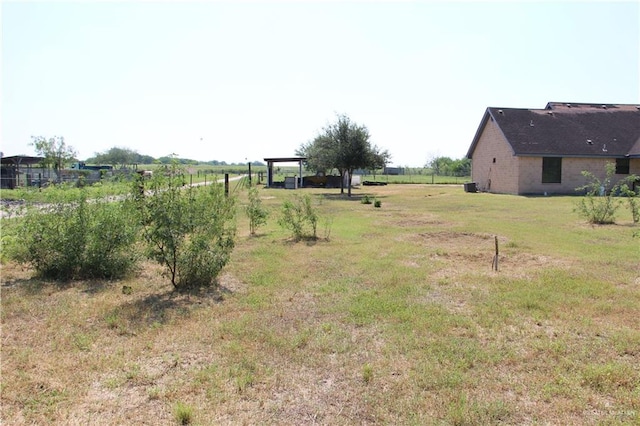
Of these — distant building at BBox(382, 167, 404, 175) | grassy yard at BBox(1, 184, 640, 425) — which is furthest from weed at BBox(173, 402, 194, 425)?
distant building at BBox(382, 167, 404, 175)

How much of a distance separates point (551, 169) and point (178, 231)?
2879cm

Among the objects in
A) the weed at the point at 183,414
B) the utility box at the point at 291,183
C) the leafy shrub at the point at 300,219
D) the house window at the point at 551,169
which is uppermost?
the house window at the point at 551,169

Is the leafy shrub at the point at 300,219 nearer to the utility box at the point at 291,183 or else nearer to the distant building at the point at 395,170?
the utility box at the point at 291,183

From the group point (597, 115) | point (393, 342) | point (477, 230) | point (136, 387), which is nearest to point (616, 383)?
point (393, 342)

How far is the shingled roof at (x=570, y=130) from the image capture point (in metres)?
28.9

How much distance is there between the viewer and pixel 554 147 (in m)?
29.0

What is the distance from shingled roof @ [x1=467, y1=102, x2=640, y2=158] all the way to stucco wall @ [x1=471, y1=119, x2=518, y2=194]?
821 millimetres

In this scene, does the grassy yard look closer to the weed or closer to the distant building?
the weed

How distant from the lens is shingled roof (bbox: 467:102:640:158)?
1138 inches

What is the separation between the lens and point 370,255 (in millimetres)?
9336

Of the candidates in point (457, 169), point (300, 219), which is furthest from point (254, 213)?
point (457, 169)

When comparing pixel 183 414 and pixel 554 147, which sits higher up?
pixel 554 147

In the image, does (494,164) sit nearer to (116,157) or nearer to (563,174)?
(563,174)

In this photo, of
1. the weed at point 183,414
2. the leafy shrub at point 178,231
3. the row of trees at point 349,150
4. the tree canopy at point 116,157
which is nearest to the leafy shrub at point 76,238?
the leafy shrub at point 178,231
